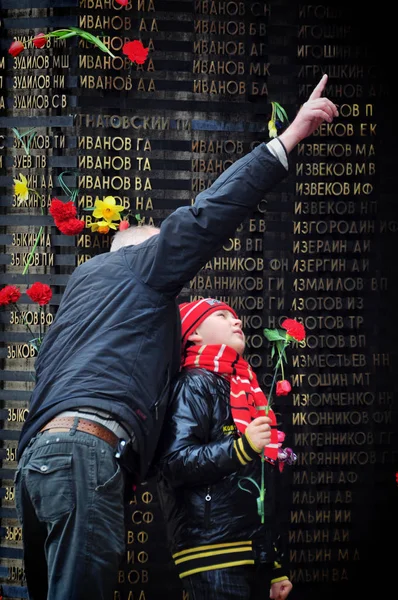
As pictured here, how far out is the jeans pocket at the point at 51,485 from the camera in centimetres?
344

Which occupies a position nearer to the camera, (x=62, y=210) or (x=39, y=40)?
(x=62, y=210)

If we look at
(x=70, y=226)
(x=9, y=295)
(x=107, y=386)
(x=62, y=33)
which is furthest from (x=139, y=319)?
(x=62, y=33)

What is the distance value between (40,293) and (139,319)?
1.66 metres

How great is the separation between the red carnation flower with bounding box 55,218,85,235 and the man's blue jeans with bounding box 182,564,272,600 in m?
2.28

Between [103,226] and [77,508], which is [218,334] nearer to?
[77,508]

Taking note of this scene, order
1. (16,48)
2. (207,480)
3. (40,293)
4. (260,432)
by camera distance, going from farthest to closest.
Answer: (16,48) < (40,293) < (207,480) < (260,432)

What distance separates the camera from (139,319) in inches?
146

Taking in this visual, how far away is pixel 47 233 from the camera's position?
5.69 m

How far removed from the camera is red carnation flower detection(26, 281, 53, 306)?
5.21 m

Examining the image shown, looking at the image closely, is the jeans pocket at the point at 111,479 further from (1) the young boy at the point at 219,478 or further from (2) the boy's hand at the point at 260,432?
(2) the boy's hand at the point at 260,432

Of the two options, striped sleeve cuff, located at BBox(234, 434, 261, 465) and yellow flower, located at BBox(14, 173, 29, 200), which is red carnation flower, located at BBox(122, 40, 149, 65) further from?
striped sleeve cuff, located at BBox(234, 434, 261, 465)

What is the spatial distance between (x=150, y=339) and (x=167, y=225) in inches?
19.9

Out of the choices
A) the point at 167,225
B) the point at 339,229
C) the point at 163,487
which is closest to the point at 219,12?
the point at 339,229

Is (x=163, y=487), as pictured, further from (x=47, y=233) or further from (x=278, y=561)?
(x=47, y=233)
